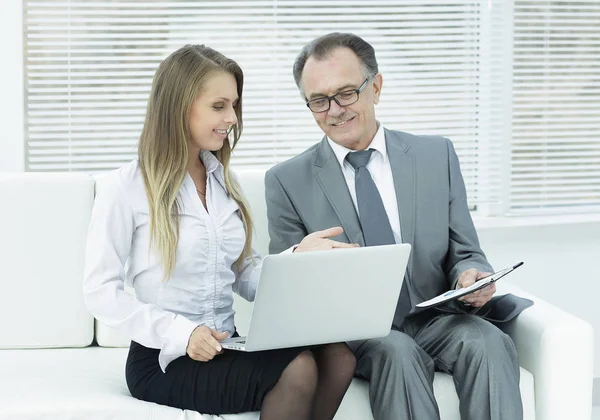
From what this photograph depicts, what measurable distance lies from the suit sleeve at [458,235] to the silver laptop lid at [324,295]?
558mm

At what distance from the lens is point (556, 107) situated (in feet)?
11.4

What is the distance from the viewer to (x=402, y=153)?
8.36 feet

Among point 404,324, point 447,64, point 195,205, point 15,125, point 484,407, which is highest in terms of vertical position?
point 447,64

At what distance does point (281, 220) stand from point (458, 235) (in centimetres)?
52

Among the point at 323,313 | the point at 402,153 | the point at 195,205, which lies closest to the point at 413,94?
the point at 402,153

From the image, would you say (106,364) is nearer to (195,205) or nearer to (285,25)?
(195,205)

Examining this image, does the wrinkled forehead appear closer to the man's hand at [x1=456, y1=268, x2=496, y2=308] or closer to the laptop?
the man's hand at [x1=456, y1=268, x2=496, y2=308]

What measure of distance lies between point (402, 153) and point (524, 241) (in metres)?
1.04

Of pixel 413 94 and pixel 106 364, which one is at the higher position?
pixel 413 94

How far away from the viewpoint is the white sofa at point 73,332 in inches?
86.9

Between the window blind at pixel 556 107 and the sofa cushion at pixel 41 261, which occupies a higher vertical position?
the window blind at pixel 556 107

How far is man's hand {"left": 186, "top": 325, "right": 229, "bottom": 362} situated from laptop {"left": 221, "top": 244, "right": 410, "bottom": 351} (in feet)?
0.10

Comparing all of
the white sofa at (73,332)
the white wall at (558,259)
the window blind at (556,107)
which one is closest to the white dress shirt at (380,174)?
the white sofa at (73,332)

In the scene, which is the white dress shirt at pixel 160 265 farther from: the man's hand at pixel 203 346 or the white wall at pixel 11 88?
the white wall at pixel 11 88
